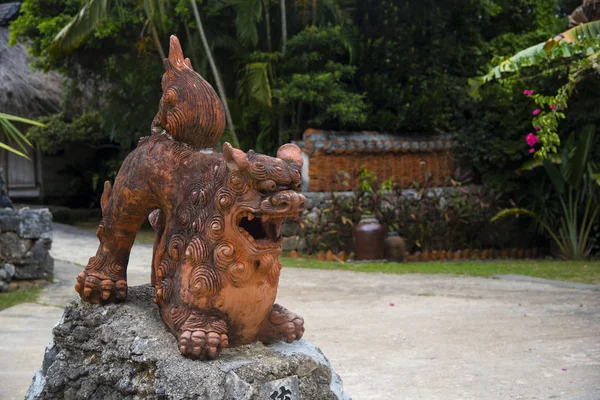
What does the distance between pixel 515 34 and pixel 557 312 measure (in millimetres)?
8746

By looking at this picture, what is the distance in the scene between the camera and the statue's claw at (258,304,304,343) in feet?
10.9

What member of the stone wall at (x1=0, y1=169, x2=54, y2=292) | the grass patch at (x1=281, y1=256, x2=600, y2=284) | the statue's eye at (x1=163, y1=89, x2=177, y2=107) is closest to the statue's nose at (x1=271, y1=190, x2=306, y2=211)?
the statue's eye at (x1=163, y1=89, x2=177, y2=107)

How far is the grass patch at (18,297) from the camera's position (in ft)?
25.7

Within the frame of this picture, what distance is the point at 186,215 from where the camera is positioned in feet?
10.3

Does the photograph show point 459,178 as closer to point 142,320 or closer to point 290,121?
point 290,121

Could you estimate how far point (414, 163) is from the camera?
1334cm

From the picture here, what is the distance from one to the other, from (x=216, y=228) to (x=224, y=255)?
0.11 m

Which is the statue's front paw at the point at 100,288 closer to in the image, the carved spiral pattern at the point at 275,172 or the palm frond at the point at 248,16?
the carved spiral pattern at the point at 275,172

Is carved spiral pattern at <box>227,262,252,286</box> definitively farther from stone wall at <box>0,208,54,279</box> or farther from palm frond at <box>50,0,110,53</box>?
palm frond at <box>50,0,110,53</box>

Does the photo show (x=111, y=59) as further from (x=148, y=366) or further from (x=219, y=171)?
(x=148, y=366)

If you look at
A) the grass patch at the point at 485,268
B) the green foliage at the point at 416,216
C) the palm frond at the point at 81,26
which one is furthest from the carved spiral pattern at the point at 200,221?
the palm frond at the point at 81,26

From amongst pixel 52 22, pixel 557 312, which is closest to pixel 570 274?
pixel 557 312

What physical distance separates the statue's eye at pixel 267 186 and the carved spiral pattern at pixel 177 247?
41 cm

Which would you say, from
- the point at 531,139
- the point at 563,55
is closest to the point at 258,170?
the point at 563,55
